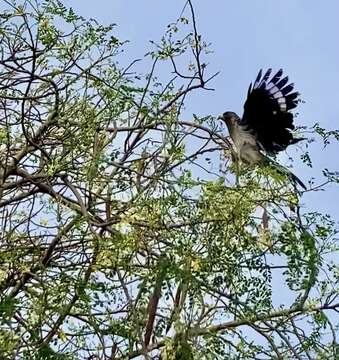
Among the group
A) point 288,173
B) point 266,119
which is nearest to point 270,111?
point 266,119

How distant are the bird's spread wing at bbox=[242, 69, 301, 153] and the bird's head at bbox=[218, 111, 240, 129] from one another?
5cm

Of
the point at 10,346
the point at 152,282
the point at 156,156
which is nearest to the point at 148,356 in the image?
the point at 152,282

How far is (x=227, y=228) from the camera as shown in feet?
9.38

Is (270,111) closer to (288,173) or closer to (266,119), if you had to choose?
(266,119)

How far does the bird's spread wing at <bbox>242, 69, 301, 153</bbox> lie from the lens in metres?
3.58

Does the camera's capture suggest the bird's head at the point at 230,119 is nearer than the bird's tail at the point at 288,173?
No

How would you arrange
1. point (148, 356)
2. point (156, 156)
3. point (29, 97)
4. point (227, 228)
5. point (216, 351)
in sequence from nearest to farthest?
point (148, 356) → point (216, 351) → point (227, 228) → point (156, 156) → point (29, 97)

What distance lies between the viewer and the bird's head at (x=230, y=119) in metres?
3.57

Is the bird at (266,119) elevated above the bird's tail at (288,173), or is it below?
above

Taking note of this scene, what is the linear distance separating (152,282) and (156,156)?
679 millimetres

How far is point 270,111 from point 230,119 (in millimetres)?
164

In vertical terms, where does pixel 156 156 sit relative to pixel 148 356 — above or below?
above

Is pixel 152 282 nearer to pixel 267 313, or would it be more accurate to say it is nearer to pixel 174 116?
pixel 267 313

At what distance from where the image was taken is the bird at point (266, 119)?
11.6 ft
